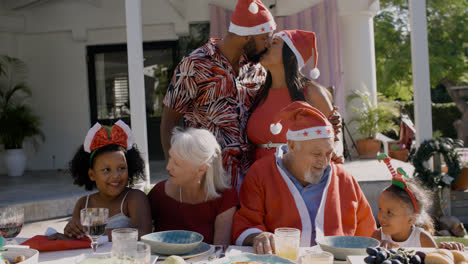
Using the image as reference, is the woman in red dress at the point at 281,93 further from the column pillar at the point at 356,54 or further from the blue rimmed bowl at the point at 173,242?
the column pillar at the point at 356,54

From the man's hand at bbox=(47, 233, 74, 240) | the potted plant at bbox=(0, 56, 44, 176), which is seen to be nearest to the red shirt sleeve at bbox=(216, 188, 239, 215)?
the man's hand at bbox=(47, 233, 74, 240)

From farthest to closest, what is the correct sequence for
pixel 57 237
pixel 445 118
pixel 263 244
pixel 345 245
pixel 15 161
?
pixel 445 118 < pixel 15 161 < pixel 57 237 < pixel 263 244 < pixel 345 245

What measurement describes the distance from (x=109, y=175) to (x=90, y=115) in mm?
7251

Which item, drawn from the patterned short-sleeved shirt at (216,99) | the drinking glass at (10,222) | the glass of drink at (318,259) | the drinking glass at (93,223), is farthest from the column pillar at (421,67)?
the drinking glass at (10,222)

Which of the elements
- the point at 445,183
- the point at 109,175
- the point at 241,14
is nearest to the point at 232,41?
the point at 241,14

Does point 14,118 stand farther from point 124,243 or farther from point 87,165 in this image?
point 124,243

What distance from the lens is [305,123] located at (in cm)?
223

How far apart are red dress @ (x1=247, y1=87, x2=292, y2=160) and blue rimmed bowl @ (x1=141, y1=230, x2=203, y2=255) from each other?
816 mm

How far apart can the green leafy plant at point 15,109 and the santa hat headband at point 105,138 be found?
265 inches

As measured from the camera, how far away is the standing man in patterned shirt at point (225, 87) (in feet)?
8.52

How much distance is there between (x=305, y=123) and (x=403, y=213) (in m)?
0.70

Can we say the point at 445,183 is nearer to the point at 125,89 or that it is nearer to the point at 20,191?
the point at 20,191

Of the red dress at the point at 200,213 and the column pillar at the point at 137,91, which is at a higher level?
the column pillar at the point at 137,91

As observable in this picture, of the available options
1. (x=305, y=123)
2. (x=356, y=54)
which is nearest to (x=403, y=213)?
(x=305, y=123)
